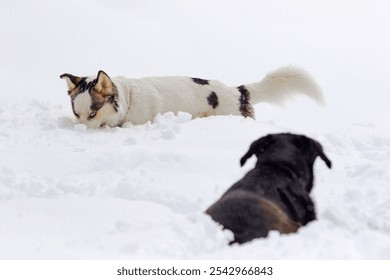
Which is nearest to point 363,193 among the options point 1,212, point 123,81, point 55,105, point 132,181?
point 132,181

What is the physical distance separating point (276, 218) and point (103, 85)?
192 inches

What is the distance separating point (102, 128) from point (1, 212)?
11.8 feet

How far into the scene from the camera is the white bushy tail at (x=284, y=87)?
940 centimetres

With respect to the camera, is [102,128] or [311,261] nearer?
[311,261]

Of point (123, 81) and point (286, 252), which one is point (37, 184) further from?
point (123, 81)

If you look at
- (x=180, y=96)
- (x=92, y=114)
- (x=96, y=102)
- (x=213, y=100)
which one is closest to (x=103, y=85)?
(x=96, y=102)

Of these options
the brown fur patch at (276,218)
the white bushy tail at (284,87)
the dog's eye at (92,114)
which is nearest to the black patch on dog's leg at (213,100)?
the white bushy tail at (284,87)

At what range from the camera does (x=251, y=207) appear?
4152 mm

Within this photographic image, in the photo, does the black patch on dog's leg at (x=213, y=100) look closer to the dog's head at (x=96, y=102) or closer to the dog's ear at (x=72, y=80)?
the dog's head at (x=96, y=102)

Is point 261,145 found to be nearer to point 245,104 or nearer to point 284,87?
point 245,104

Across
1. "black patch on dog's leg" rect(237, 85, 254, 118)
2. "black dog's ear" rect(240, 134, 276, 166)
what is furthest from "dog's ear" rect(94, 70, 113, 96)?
"black dog's ear" rect(240, 134, 276, 166)

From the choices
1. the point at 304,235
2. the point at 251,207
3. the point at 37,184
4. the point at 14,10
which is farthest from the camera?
the point at 14,10

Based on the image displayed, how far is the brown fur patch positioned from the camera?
4.15 meters

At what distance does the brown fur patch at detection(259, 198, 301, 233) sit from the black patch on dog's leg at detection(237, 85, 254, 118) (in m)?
4.95
